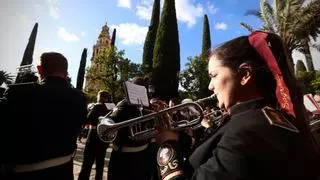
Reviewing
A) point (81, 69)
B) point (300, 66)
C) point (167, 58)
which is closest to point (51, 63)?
point (167, 58)

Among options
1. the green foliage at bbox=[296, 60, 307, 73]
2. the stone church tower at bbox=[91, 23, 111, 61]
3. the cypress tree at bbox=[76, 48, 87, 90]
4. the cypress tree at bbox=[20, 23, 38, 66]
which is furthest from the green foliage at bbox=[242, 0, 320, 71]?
the stone church tower at bbox=[91, 23, 111, 61]

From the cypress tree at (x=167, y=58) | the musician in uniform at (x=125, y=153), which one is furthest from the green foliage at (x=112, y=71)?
the musician in uniform at (x=125, y=153)

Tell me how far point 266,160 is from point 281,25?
21.3m

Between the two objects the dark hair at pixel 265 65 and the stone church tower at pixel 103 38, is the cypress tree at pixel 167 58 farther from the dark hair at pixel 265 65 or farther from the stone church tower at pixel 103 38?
the stone church tower at pixel 103 38

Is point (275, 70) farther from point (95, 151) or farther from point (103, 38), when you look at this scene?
point (103, 38)

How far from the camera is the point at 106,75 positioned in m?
28.2

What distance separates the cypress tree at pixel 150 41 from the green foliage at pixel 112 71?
4.13m

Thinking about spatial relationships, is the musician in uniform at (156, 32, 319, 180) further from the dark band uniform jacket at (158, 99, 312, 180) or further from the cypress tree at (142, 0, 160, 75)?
the cypress tree at (142, 0, 160, 75)

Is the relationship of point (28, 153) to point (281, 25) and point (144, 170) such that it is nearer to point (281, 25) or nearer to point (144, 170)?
point (144, 170)

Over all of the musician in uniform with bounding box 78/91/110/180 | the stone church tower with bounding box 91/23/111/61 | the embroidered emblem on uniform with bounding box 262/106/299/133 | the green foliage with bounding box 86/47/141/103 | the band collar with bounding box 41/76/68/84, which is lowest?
the musician in uniform with bounding box 78/91/110/180

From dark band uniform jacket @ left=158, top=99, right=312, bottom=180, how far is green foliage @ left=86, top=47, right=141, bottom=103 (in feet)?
87.5

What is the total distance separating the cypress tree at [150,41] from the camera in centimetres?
3495

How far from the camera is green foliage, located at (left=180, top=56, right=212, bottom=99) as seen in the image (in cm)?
3431

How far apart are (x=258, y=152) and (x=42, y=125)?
2140 mm
